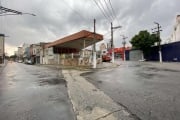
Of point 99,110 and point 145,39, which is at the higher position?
point 145,39

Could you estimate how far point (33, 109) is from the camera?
5.77 meters

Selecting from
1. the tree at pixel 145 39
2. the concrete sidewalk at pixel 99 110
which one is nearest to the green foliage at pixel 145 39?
the tree at pixel 145 39

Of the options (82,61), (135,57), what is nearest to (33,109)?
(82,61)

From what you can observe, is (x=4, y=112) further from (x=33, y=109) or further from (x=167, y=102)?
(x=167, y=102)

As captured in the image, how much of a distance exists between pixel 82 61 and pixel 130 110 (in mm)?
23362

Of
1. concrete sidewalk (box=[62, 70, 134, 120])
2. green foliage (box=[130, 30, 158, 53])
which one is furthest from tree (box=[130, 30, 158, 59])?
concrete sidewalk (box=[62, 70, 134, 120])

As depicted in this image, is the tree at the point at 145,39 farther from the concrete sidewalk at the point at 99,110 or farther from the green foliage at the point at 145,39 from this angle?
the concrete sidewalk at the point at 99,110

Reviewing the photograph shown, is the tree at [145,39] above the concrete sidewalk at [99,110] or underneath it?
above

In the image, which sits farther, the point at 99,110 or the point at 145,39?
the point at 145,39

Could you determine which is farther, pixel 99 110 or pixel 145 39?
pixel 145 39

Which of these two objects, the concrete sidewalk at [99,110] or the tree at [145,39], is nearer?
the concrete sidewalk at [99,110]

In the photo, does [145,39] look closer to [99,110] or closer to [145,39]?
[145,39]

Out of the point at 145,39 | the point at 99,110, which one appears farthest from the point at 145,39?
the point at 99,110

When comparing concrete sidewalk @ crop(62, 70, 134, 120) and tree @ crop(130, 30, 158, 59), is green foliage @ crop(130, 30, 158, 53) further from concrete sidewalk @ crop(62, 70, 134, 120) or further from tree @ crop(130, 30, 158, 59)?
concrete sidewalk @ crop(62, 70, 134, 120)
